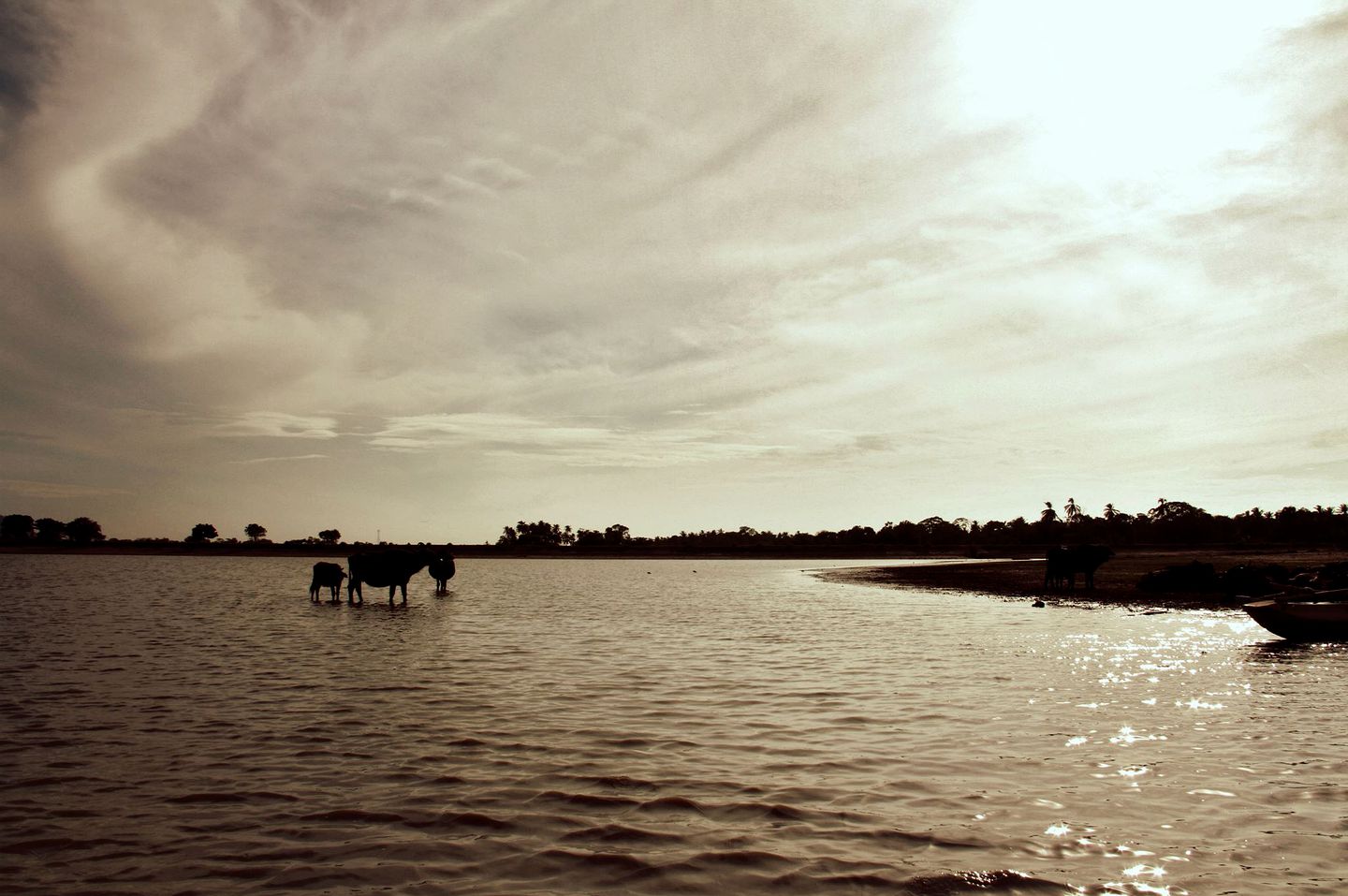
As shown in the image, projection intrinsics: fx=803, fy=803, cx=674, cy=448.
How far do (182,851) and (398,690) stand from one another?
8531mm

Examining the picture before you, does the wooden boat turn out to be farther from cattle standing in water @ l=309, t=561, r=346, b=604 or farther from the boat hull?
cattle standing in water @ l=309, t=561, r=346, b=604

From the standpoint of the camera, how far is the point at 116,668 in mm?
18219

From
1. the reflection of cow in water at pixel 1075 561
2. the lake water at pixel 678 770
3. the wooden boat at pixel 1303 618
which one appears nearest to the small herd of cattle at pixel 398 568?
the reflection of cow in water at pixel 1075 561

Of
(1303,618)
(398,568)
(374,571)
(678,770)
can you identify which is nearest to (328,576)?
(374,571)

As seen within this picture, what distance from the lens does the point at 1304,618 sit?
22219 mm

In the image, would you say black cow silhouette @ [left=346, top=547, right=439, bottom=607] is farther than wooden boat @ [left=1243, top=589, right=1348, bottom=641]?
Yes

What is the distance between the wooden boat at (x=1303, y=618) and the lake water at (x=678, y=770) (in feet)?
2.11

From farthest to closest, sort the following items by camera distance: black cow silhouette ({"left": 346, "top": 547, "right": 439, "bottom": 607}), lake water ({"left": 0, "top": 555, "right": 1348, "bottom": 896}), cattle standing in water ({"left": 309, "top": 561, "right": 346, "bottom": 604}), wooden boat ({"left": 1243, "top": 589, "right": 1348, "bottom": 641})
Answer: cattle standing in water ({"left": 309, "top": 561, "right": 346, "bottom": 604})
black cow silhouette ({"left": 346, "top": 547, "right": 439, "bottom": 607})
wooden boat ({"left": 1243, "top": 589, "right": 1348, "bottom": 641})
lake water ({"left": 0, "top": 555, "right": 1348, "bottom": 896})

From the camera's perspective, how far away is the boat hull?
22.1 meters

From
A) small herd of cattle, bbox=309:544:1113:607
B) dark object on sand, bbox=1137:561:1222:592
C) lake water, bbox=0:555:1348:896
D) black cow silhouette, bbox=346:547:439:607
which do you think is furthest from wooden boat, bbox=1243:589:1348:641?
black cow silhouette, bbox=346:547:439:607

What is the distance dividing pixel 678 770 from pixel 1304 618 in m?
21.3

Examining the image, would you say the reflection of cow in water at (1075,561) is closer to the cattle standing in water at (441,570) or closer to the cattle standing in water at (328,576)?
the cattle standing in water at (441,570)

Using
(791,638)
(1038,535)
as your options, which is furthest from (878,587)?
(1038,535)

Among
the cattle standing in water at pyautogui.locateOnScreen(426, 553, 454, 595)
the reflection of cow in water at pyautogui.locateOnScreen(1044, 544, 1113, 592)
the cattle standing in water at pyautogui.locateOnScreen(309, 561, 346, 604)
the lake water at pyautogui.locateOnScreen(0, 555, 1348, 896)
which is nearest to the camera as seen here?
the lake water at pyautogui.locateOnScreen(0, 555, 1348, 896)
